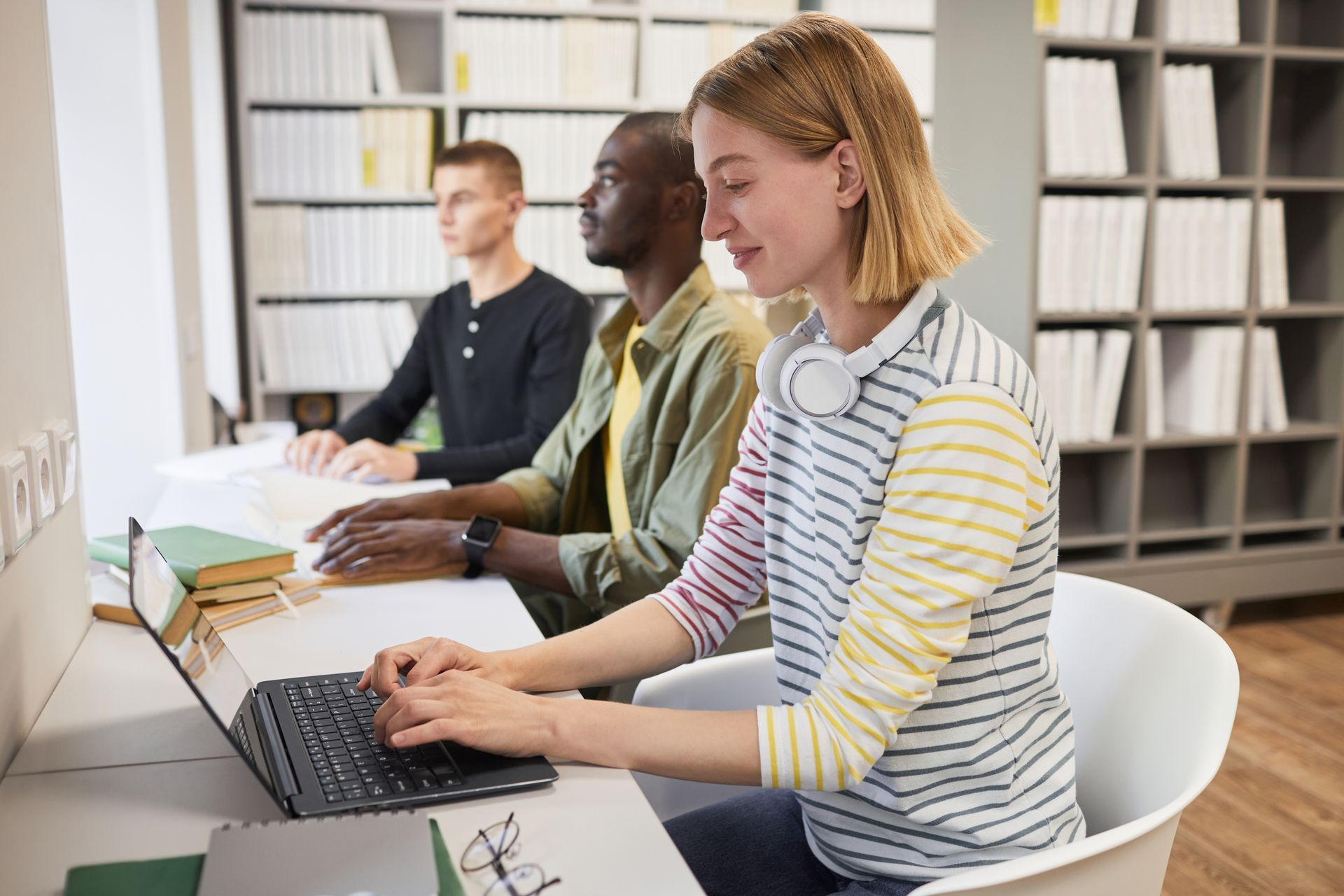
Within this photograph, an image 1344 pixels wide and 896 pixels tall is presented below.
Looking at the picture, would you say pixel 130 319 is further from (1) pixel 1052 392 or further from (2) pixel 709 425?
(1) pixel 1052 392

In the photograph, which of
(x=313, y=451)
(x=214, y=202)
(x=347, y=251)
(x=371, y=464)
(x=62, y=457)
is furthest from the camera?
(x=347, y=251)

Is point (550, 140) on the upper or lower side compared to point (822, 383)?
upper

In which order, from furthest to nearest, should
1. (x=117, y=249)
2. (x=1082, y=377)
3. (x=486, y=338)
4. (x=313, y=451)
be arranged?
(x=1082, y=377)
(x=486, y=338)
(x=117, y=249)
(x=313, y=451)

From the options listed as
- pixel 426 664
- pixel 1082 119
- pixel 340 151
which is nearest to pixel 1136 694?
pixel 426 664

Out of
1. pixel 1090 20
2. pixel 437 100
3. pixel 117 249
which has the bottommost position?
pixel 117 249

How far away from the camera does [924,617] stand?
0.96 m

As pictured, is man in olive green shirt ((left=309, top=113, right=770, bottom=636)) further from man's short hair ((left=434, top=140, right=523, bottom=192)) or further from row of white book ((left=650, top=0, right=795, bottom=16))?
row of white book ((left=650, top=0, right=795, bottom=16))

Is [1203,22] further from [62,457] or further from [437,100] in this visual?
[62,457]

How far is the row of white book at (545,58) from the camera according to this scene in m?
4.08

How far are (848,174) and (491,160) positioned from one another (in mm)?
2154

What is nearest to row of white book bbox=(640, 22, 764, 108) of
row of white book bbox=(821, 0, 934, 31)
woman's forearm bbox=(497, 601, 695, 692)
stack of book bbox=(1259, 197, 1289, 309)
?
row of white book bbox=(821, 0, 934, 31)

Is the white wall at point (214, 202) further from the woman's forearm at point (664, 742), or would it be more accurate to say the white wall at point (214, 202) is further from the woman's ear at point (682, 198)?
the woman's forearm at point (664, 742)

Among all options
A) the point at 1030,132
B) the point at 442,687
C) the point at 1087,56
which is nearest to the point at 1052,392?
the point at 1030,132

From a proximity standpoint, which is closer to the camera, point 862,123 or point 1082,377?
point 862,123
